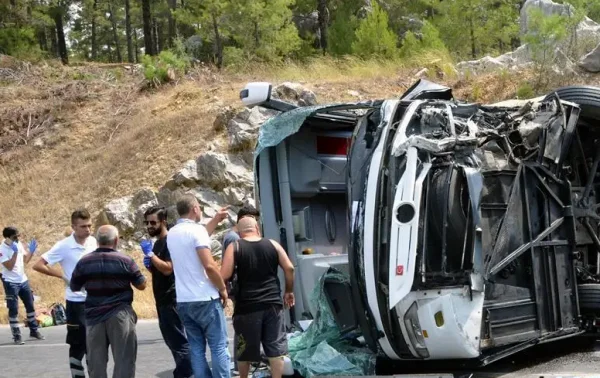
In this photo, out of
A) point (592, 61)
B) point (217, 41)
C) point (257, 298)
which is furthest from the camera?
point (217, 41)

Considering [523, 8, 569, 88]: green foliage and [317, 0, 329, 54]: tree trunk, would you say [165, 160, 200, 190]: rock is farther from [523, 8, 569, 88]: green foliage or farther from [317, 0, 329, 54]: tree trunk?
[317, 0, 329, 54]: tree trunk

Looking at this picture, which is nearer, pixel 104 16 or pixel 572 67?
pixel 572 67

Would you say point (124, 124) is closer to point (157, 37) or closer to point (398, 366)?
point (398, 366)

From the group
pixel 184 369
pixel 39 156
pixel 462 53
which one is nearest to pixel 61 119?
pixel 39 156

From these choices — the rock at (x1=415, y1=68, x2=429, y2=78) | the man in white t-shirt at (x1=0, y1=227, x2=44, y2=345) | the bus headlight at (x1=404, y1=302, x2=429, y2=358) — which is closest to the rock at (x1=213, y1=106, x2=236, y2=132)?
the rock at (x1=415, y1=68, x2=429, y2=78)

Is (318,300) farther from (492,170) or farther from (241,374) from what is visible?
(492,170)

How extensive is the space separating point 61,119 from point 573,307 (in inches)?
831

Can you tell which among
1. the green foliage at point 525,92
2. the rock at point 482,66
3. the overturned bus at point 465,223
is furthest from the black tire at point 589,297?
the rock at point 482,66

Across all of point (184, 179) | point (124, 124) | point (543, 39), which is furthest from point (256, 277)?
point (124, 124)

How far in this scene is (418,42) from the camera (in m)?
28.7

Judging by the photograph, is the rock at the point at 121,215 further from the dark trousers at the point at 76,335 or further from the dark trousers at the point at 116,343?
the dark trousers at the point at 116,343

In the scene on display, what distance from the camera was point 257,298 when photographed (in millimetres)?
6914

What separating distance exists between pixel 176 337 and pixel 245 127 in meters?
12.9

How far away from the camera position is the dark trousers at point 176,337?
764cm
